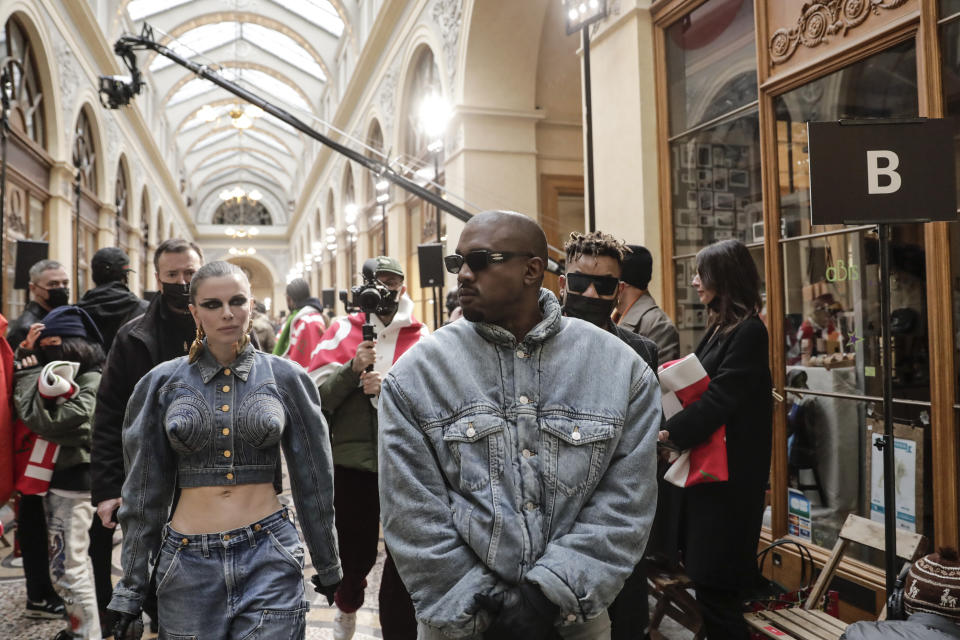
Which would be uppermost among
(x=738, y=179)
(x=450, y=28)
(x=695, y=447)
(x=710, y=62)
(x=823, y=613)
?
(x=450, y=28)

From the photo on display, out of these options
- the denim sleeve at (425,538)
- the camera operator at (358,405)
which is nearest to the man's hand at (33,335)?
the camera operator at (358,405)

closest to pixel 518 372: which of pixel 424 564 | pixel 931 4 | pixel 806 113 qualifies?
pixel 424 564

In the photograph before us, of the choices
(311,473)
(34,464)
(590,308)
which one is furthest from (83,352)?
(590,308)

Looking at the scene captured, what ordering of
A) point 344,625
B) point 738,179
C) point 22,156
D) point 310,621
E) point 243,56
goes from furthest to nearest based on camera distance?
point 243,56 < point 22,156 < point 738,179 < point 310,621 < point 344,625

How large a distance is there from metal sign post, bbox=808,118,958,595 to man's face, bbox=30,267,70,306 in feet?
13.6

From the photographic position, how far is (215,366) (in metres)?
2.48

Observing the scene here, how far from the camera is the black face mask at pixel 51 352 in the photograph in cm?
372

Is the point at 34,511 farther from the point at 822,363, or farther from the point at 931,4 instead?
the point at 931,4

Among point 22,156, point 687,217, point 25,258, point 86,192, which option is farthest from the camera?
point 86,192

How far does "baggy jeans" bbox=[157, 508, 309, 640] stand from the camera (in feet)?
7.38

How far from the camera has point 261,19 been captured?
76.0 ft

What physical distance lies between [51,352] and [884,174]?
13.1 ft

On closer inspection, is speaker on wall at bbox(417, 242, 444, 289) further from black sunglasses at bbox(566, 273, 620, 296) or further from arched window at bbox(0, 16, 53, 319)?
arched window at bbox(0, 16, 53, 319)

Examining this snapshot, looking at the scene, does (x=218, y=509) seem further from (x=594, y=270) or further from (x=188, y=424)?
(x=594, y=270)
